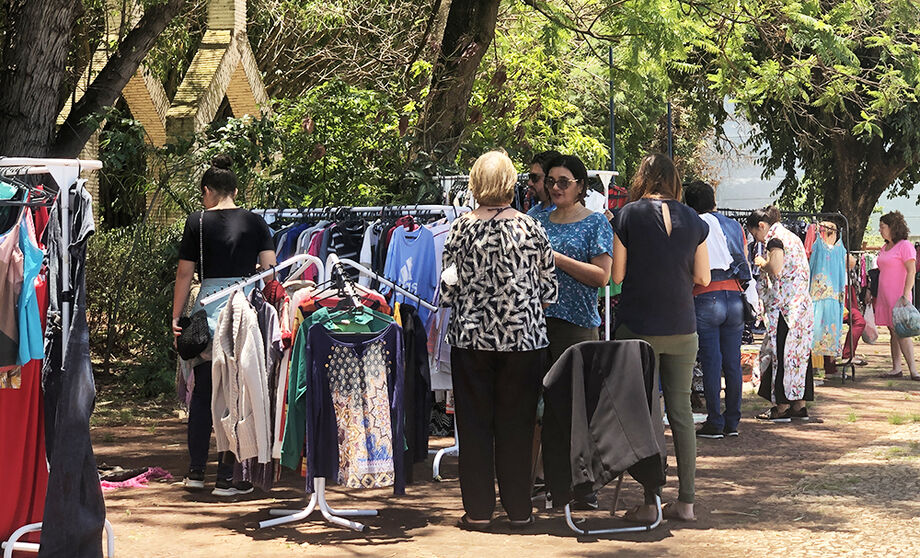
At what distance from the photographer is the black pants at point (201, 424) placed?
23.6 feet

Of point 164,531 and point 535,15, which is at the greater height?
point 535,15

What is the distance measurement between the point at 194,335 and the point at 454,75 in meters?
5.71

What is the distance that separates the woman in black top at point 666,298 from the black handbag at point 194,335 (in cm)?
248

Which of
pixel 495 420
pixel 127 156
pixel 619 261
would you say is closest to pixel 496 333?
pixel 495 420

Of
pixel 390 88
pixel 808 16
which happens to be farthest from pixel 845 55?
pixel 390 88

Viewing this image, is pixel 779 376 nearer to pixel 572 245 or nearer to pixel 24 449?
pixel 572 245

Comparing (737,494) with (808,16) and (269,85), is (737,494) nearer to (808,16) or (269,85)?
(808,16)

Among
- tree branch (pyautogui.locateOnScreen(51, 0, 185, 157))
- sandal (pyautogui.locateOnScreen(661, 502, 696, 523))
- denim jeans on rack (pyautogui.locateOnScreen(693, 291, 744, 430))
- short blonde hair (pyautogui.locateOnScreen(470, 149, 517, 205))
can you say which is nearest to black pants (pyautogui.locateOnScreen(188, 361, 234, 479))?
short blonde hair (pyautogui.locateOnScreen(470, 149, 517, 205))

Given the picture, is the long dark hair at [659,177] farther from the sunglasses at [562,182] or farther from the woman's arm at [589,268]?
the woman's arm at [589,268]

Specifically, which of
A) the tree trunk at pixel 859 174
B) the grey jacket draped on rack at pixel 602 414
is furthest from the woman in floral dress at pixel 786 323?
the tree trunk at pixel 859 174

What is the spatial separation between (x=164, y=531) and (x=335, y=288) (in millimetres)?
1653

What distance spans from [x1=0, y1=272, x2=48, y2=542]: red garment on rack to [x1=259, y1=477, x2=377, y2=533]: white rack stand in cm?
129

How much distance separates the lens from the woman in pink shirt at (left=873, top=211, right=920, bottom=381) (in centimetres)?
1362

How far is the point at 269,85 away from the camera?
21328mm
